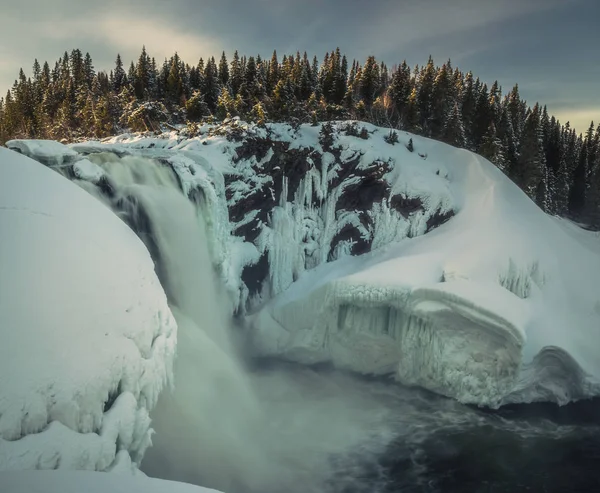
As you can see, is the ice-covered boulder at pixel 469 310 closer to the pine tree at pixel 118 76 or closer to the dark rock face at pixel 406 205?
the dark rock face at pixel 406 205

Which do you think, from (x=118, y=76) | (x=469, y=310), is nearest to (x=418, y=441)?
(x=469, y=310)

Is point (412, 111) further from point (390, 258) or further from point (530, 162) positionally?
point (390, 258)

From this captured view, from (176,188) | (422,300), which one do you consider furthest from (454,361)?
(176,188)

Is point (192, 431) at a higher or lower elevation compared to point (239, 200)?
lower

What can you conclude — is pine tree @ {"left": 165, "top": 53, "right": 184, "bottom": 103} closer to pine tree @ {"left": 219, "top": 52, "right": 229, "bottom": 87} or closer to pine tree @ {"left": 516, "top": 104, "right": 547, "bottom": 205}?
pine tree @ {"left": 219, "top": 52, "right": 229, "bottom": 87}

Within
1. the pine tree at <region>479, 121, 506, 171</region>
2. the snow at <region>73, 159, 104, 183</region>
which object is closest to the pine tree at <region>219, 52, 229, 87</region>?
the pine tree at <region>479, 121, 506, 171</region>

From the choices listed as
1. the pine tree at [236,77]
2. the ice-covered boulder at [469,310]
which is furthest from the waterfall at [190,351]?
the pine tree at [236,77]

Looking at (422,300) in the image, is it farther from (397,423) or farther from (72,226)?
(72,226)
